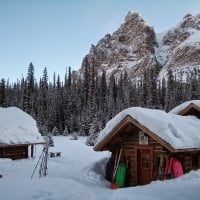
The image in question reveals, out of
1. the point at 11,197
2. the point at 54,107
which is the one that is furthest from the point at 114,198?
the point at 54,107

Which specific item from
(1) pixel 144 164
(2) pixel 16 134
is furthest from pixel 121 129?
(2) pixel 16 134

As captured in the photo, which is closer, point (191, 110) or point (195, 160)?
point (195, 160)

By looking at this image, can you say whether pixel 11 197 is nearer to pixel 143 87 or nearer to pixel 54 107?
pixel 54 107

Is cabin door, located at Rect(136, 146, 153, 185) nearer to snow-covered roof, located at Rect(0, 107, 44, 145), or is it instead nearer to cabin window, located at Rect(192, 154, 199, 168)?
cabin window, located at Rect(192, 154, 199, 168)

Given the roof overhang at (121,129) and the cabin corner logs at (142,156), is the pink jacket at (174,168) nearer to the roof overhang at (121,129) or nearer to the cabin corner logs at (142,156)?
the cabin corner logs at (142,156)

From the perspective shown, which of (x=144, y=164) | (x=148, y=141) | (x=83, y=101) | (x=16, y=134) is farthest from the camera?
(x=83, y=101)

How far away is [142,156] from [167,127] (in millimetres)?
2744

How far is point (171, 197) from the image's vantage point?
10.7 meters

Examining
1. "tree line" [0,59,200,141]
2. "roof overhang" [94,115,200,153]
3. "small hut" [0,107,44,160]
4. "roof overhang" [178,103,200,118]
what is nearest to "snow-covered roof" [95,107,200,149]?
"roof overhang" [94,115,200,153]

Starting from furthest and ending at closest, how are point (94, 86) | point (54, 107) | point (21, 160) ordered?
point (94, 86)
point (54, 107)
point (21, 160)

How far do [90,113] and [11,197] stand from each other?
66683mm

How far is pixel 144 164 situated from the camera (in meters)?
18.7

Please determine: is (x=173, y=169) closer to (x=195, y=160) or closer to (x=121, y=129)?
(x=195, y=160)

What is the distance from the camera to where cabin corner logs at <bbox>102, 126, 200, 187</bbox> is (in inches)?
702
